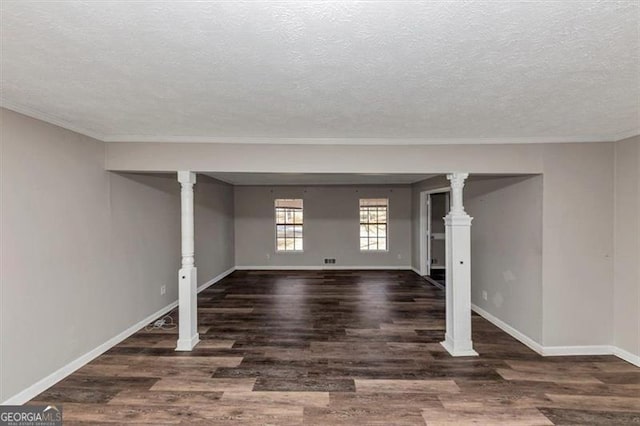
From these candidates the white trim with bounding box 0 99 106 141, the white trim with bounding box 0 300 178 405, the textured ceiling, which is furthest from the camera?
the white trim with bounding box 0 300 178 405

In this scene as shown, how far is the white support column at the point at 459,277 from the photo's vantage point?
10.9ft

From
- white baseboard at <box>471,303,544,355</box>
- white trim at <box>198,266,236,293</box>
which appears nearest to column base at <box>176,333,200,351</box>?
white trim at <box>198,266,236,293</box>

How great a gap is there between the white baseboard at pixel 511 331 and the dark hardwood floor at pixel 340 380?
0.32ft

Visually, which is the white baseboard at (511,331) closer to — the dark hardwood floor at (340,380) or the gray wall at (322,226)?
the dark hardwood floor at (340,380)

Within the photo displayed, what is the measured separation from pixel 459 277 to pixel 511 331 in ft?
4.02

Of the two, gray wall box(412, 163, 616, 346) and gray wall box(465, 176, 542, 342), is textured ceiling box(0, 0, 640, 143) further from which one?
gray wall box(465, 176, 542, 342)

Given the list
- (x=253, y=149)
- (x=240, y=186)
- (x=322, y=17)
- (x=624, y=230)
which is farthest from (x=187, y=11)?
(x=240, y=186)

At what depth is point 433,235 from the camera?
8.03 m

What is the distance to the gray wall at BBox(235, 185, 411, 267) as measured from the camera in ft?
25.8

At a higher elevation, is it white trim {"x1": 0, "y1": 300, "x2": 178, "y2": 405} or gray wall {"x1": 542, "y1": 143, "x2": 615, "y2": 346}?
gray wall {"x1": 542, "y1": 143, "x2": 615, "y2": 346}

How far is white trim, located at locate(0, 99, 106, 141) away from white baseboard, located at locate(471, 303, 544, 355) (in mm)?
5354

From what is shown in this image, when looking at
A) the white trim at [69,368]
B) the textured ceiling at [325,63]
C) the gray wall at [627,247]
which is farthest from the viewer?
the gray wall at [627,247]

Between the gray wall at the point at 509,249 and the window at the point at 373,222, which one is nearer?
the gray wall at the point at 509,249

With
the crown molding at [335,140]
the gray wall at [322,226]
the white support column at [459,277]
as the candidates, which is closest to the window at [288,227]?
the gray wall at [322,226]
